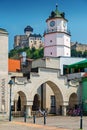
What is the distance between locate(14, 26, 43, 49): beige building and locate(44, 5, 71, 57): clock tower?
3924 inches

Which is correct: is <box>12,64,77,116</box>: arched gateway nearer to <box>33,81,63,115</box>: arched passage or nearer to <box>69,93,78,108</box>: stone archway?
<box>33,81,63,115</box>: arched passage

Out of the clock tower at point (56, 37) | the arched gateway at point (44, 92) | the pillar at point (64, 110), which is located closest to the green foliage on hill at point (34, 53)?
the clock tower at point (56, 37)

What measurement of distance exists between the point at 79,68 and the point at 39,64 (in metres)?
5.44

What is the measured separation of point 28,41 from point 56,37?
107 m

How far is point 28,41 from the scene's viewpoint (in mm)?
163375

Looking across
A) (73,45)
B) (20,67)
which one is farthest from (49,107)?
(73,45)

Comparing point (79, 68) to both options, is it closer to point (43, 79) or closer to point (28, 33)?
point (43, 79)

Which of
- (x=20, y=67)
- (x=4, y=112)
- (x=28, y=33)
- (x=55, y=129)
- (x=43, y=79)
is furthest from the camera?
(x=28, y=33)

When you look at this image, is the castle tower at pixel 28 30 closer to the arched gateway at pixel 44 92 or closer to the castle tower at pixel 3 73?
the arched gateway at pixel 44 92

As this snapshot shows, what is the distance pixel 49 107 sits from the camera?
148 feet

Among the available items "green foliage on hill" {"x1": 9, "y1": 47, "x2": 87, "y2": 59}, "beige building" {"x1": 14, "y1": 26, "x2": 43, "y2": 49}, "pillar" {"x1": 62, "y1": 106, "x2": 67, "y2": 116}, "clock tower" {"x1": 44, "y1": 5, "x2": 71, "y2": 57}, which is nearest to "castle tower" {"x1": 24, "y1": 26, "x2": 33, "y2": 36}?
"beige building" {"x1": 14, "y1": 26, "x2": 43, "y2": 49}

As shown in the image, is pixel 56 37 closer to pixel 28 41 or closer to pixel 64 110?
pixel 64 110

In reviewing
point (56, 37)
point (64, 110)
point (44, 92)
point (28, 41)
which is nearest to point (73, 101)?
point (64, 110)

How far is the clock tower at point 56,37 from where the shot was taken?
56906mm
